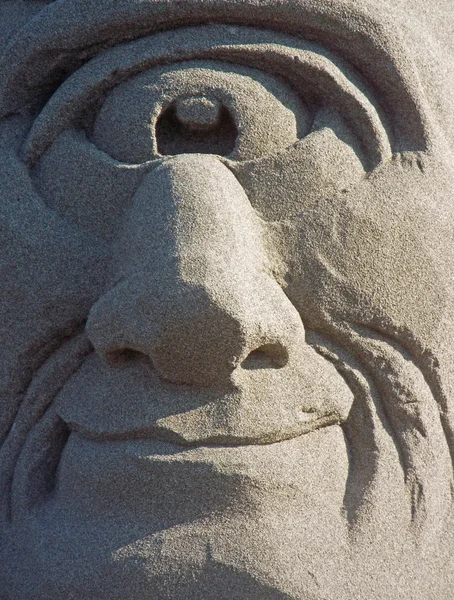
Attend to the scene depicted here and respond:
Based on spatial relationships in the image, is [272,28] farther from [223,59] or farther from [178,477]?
[178,477]

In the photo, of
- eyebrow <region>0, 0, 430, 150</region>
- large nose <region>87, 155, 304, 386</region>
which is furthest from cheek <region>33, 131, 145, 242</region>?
eyebrow <region>0, 0, 430, 150</region>

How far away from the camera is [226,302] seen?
2.31m

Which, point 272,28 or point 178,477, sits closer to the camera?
point 178,477

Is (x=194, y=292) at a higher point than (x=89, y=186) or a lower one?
lower

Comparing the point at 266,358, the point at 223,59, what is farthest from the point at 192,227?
the point at 223,59

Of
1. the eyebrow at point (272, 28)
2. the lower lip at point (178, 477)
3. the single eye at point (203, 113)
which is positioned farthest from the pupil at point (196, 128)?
the lower lip at point (178, 477)

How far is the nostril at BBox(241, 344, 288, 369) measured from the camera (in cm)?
244

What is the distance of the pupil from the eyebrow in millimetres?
250

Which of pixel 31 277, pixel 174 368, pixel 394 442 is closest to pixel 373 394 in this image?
pixel 394 442

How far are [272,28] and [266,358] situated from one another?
3.07 feet

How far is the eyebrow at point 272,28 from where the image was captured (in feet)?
8.79

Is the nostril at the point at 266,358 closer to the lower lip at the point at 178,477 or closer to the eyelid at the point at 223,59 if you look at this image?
the lower lip at the point at 178,477

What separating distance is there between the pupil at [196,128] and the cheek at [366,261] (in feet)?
1.07

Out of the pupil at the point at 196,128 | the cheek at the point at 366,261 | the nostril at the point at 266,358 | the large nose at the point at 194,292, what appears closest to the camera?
the large nose at the point at 194,292
